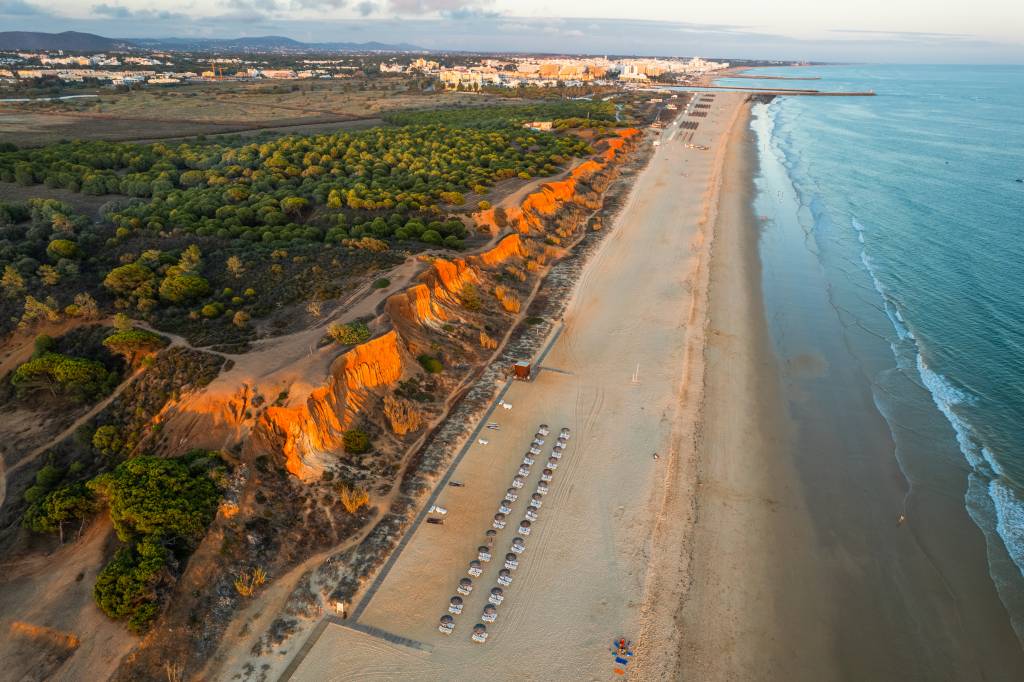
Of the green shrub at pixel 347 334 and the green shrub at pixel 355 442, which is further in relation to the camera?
the green shrub at pixel 347 334

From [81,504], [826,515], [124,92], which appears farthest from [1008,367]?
[124,92]

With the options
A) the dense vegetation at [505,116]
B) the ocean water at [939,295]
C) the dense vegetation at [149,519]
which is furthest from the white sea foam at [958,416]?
the dense vegetation at [505,116]

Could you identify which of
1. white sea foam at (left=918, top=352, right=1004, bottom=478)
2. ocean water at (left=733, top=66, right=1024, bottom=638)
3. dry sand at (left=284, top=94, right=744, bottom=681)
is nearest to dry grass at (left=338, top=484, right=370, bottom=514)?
dry sand at (left=284, top=94, right=744, bottom=681)

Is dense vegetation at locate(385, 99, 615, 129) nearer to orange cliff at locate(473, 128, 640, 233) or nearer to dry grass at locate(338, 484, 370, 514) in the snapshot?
orange cliff at locate(473, 128, 640, 233)

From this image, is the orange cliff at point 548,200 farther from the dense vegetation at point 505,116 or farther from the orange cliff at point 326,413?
the dense vegetation at point 505,116

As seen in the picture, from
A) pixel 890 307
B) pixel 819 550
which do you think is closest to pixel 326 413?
pixel 819 550

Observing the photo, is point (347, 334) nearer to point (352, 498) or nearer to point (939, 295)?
point (352, 498)
